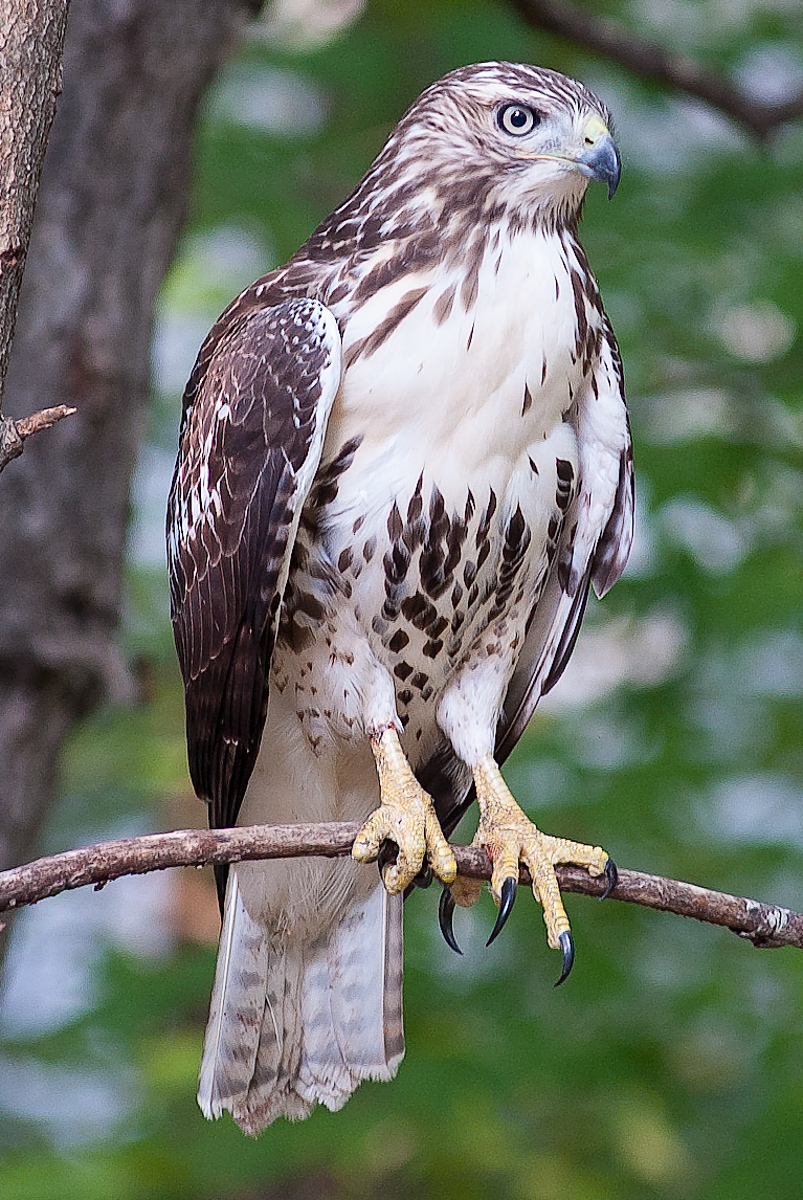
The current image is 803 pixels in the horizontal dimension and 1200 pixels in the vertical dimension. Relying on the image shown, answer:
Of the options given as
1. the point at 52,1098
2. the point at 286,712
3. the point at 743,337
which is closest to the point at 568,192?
the point at 286,712

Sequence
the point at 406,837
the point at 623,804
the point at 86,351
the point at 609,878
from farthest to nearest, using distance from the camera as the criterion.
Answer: the point at 623,804 → the point at 86,351 → the point at 406,837 → the point at 609,878

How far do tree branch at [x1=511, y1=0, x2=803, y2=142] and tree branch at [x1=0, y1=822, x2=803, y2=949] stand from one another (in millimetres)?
3183

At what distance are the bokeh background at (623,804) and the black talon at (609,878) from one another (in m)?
1.68

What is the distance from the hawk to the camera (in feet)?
10.4

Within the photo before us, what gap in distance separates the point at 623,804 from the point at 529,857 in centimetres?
185

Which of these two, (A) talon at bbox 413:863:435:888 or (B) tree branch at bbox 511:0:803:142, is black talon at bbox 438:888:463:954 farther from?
(B) tree branch at bbox 511:0:803:142

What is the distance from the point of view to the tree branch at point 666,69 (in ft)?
16.8

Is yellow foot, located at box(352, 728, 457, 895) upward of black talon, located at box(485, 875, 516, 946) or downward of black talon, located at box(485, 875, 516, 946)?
upward

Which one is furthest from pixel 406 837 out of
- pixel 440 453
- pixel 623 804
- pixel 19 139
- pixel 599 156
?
pixel 623 804

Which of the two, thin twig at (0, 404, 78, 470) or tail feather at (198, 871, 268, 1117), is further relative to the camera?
tail feather at (198, 871, 268, 1117)

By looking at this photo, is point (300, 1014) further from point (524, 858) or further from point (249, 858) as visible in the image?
point (249, 858)

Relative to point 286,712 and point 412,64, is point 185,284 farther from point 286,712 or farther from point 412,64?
point 286,712

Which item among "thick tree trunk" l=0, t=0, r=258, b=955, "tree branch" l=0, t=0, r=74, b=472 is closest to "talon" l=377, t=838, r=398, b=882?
"thick tree trunk" l=0, t=0, r=258, b=955

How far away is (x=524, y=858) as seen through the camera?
333 centimetres
